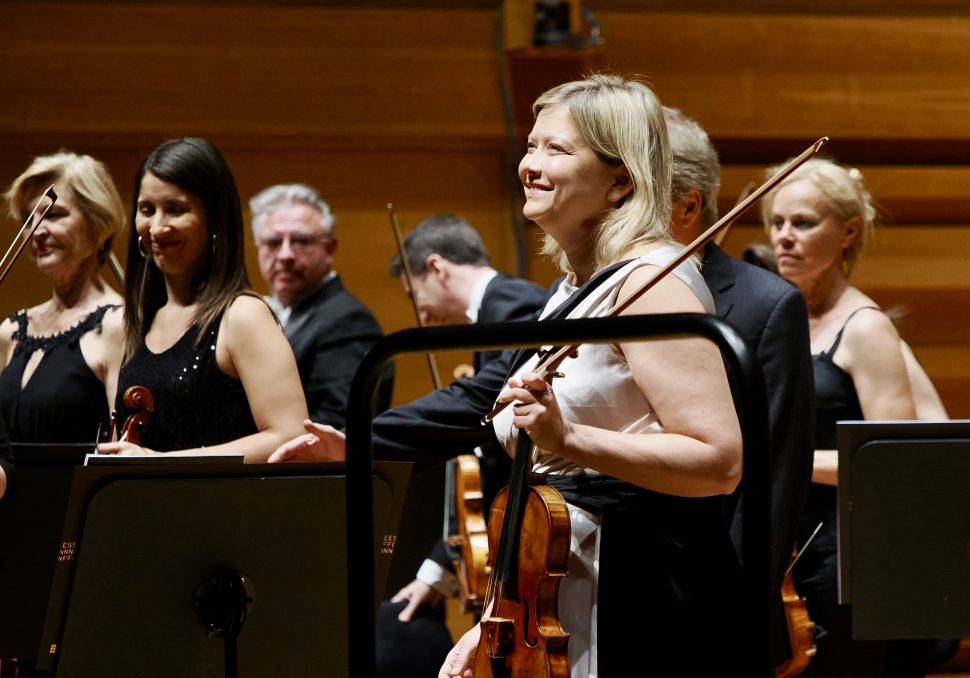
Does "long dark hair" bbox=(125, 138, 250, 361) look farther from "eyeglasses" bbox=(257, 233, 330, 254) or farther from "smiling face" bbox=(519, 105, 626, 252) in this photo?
"eyeglasses" bbox=(257, 233, 330, 254)

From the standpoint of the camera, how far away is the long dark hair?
2.27 meters

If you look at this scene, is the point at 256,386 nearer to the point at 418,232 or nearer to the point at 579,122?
the point at 579,122

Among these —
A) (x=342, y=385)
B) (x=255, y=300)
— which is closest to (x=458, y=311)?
(x=342, y=385)

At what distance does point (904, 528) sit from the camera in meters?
2.01

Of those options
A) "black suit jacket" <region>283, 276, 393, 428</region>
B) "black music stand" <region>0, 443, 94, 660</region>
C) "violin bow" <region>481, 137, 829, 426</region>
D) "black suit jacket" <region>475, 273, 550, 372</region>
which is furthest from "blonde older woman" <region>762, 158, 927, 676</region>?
"black music stand" <region>0, 443, 94, 660</region>

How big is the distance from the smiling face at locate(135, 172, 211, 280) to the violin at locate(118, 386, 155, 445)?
0.83ft

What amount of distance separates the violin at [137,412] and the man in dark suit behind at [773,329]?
0.96 metres

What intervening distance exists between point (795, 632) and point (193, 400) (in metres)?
1.20

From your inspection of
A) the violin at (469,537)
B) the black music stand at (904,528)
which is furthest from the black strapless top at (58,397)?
the black music stand at (904,528)

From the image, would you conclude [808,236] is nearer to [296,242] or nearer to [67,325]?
[296,242]

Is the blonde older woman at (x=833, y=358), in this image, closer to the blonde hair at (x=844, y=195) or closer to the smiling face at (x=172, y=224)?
the blonde hair at (x=844, y=195)

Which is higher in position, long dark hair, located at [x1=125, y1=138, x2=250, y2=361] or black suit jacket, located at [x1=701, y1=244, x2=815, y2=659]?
long dark hair, located at [x1=125, y1=138, x2=250, y2=361]

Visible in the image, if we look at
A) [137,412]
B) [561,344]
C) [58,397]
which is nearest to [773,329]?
[137,412]

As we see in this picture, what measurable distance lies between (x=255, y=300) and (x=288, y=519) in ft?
2.38
